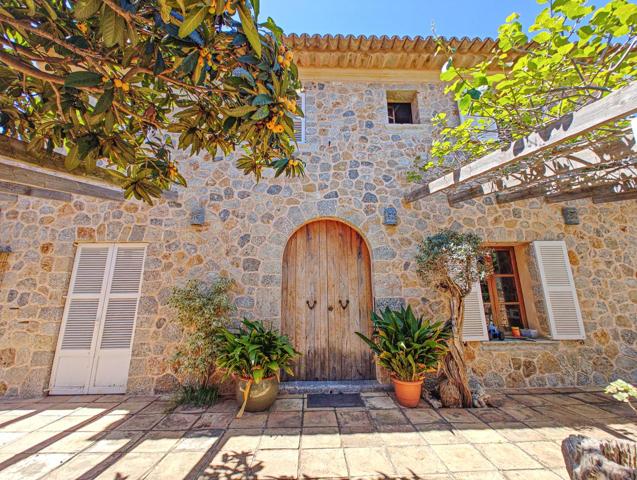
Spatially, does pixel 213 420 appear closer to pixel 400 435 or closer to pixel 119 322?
pixel 400 435

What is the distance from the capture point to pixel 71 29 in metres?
1.40

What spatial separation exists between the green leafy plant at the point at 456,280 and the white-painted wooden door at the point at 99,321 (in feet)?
13.1

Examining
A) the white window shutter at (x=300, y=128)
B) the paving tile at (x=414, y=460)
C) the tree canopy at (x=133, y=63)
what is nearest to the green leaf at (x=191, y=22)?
the tree canopy at (x=133, y=63)

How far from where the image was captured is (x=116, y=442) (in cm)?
220

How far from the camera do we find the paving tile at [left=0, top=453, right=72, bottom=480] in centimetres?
180

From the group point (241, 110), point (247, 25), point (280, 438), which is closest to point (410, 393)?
point (280, 438)

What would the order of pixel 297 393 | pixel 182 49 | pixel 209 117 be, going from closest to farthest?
1. pixel 182 49
2. pixel 209 117
3. pixel 297 393

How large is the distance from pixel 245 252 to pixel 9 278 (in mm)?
3166

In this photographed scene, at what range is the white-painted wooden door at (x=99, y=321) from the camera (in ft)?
10.8

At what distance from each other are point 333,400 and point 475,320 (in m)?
2.22

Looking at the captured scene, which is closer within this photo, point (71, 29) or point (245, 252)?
Answer: point (71, 29)

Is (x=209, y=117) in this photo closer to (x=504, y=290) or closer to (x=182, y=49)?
(x=182, y=49)

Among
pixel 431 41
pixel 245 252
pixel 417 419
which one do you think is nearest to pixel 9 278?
pixel 245 252

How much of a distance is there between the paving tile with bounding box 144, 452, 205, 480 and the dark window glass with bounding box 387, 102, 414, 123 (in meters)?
5.15
